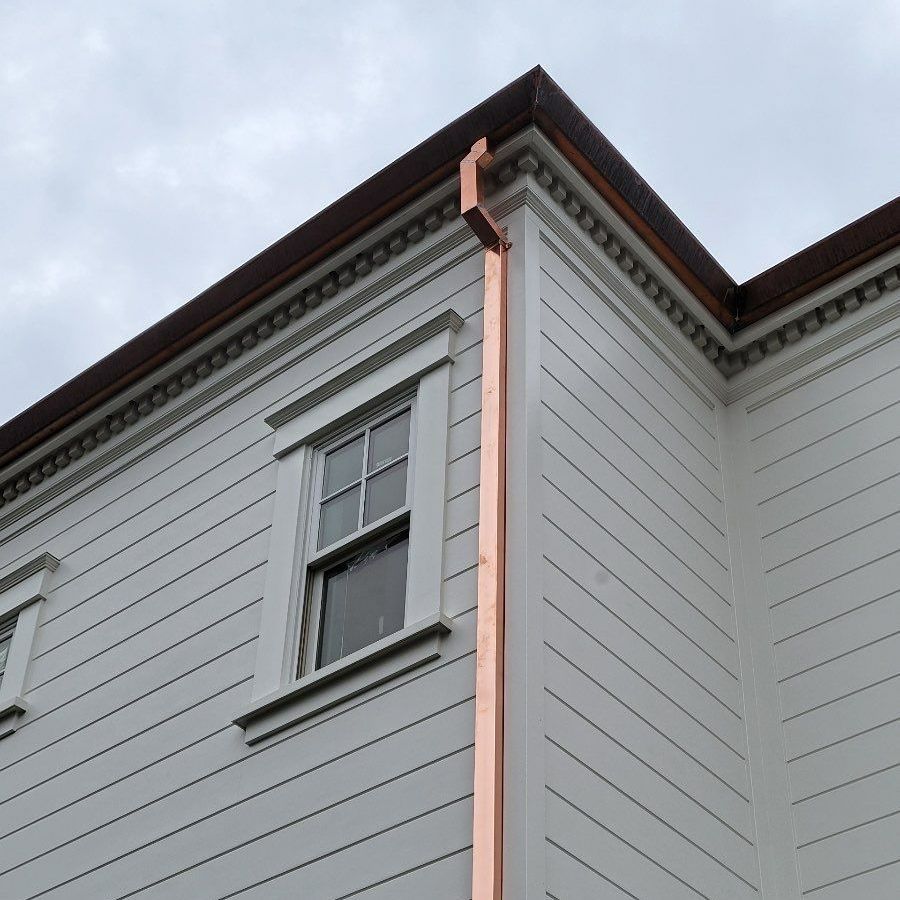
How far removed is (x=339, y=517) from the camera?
7789mm

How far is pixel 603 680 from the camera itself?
6.60 m

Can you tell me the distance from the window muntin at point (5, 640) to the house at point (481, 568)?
0.75 feet

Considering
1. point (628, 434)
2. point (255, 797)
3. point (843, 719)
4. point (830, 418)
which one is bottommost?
point (255, 797)

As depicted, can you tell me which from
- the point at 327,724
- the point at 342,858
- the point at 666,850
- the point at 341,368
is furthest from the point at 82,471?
the point at 666,850

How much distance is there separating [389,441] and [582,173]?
1845mm

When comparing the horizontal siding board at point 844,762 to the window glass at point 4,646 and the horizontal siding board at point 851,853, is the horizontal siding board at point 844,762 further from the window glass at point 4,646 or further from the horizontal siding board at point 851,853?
the window glass at point 4,646

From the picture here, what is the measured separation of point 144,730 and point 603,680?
8.62 feet

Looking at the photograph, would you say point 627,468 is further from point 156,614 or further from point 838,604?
point 156,614

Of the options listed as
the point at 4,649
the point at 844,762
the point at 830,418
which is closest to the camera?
the point at 844,762

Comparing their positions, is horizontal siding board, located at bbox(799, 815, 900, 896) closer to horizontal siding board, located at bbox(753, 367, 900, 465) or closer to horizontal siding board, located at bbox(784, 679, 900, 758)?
horizontal siding board, located at bbox(784, 679, 900, 758)

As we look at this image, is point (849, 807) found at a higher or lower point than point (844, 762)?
lower

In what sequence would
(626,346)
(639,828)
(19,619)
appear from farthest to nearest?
(19,619)
(626,346)
(639,828)

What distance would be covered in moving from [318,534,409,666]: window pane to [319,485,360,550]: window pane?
0.64 feet

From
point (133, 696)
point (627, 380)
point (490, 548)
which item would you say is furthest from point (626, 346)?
point (133, 696)
